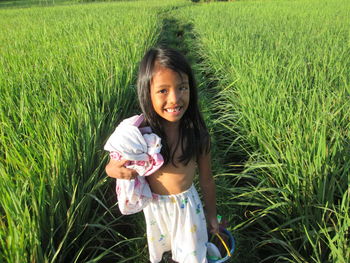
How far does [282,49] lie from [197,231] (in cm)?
278

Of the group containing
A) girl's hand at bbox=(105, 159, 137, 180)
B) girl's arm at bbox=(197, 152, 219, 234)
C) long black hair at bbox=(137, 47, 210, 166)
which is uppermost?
long black hair at bbox=(137, 47, 210, 166)

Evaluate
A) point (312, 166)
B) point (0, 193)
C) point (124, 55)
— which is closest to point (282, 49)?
point (124, 55)

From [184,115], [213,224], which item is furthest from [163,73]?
[213,224]

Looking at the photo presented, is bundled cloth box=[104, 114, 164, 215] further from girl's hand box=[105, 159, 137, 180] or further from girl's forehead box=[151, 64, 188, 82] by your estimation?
girl's forehead box=[151, 64, 188, 82]

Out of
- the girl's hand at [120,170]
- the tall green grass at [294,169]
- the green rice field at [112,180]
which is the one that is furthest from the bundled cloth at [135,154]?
the tall green grass at [294,169]

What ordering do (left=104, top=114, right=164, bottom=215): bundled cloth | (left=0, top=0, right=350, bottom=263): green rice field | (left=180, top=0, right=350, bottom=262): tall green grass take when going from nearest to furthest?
(left=104, top=114, right=164, bottom=215): bundled cloth
(left=0, top=0, right=350, bottom=263): green rice field
(left=180, top=0, right=350, bottom=262): tall green grass

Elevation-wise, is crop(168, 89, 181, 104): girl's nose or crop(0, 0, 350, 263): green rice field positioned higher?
crop(168, 89, 181, 104): girl's nose

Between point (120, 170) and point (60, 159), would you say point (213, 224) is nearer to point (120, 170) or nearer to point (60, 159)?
point (120, 170)

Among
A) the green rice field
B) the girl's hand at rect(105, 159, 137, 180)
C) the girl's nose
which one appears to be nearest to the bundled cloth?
the girl's hand at rect(105, 159, 137, 180)

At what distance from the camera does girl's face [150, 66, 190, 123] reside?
1.01 meters

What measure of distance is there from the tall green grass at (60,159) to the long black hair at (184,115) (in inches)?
16.6

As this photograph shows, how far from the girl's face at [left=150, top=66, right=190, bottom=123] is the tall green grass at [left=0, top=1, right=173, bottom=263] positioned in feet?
1.67

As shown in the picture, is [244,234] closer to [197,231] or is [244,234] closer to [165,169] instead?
[197,231]

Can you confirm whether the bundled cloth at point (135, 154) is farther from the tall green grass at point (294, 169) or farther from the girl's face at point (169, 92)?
the tall green grass at point (294, 169)
